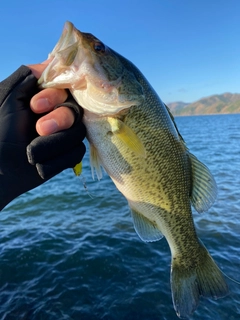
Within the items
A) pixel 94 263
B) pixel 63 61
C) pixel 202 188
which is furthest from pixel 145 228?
pixel 94 263

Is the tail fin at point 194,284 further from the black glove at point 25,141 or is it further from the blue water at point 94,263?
the black glove at point 25,141

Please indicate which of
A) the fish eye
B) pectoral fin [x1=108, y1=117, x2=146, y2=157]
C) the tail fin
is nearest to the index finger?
the fish eye

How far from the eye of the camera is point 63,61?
98.7 inches

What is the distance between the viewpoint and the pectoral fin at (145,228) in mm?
3355

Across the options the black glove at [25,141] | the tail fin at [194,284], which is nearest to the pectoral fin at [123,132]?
the black glove at [25,141]

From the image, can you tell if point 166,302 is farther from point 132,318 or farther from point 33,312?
point 33,312

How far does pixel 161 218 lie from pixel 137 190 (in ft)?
1.71

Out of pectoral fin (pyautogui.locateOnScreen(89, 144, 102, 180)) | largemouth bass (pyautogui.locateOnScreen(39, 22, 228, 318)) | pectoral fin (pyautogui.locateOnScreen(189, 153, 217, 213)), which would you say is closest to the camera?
largemouth bass (pyautogui.locateOnScreen(39, 22, 228, 318))

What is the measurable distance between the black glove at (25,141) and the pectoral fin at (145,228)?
1.04 m

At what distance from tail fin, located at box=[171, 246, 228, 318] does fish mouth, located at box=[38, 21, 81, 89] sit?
244 centimetres

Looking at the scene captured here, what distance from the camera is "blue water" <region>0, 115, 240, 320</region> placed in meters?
5.92

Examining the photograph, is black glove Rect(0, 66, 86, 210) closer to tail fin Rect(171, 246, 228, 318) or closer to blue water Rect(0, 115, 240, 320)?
blue water Rect(0, 115, 240, 320)

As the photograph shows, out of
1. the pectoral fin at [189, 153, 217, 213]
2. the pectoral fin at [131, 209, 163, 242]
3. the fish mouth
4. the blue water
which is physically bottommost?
the blue water

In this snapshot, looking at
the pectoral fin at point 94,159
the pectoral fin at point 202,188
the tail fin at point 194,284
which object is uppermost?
the pectoral fin at point 94,159
